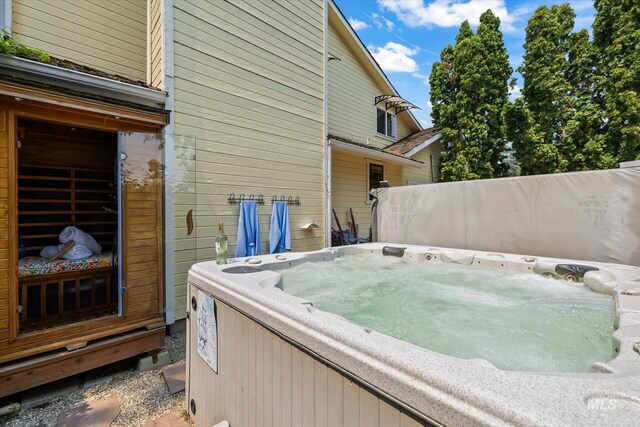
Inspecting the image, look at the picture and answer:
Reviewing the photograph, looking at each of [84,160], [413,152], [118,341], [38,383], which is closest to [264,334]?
[118,341]

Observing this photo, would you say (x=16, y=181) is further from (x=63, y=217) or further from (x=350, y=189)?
(x=350, y=189)

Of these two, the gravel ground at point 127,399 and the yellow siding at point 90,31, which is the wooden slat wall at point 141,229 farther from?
the yellow siding at point 90,31

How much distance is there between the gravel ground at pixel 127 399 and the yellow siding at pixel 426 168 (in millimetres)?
7393

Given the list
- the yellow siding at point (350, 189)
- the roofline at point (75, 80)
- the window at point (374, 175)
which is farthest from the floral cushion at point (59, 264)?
the window at point (374, 175)

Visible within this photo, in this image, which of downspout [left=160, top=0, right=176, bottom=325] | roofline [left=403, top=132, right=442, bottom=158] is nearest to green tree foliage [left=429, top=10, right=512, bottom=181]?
roofline [left=403, top=132, right=442, bottom=158]

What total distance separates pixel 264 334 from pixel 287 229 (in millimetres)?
3136

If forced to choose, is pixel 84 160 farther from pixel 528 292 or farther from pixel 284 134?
pixel 528 292

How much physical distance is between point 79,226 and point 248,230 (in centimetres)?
199

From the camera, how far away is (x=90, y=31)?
374 centimetres

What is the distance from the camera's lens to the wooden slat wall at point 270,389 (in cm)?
91

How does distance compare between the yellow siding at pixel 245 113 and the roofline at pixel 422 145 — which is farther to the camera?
the roofline at pixel 422 145

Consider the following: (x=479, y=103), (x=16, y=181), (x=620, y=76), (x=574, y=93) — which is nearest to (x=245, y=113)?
(x=16, y=181)

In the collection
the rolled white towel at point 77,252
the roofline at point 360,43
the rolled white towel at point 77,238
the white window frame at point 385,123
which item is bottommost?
the rolled white towel at point 77,252

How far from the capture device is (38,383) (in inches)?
79.9
